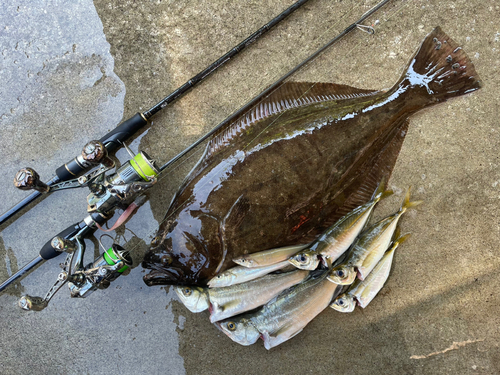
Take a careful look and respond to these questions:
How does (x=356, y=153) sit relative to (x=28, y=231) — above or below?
below

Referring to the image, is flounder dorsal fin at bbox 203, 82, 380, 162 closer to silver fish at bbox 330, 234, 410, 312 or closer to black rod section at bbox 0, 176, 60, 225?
black rod section at bbox 0, 176, 60, 225

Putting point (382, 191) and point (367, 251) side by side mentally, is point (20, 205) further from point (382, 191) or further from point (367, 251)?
point (382, 191)

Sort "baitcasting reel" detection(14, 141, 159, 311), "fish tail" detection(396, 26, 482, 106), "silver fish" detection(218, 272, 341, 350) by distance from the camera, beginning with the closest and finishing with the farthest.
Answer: "baitcasting reel" detection(14, 141, 159, 311)
"silver fish" detection(218, 272, 341, 350)
"fish tail" detection(396, 26, 482, 106)

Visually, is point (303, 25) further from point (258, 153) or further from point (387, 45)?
point (258, 153)

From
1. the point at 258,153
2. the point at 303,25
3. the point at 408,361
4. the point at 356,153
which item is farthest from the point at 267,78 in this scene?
the point at 408,361

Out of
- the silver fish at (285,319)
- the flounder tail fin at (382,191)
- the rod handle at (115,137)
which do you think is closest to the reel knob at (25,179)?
the rod handle at (115,137)

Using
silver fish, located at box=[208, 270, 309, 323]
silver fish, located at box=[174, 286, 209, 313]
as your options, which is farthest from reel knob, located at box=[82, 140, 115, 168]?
silver fish, located at box=[208, 270, 309, 323]

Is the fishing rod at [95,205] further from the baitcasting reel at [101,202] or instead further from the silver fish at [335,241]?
the silver fish at [335,241]
